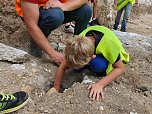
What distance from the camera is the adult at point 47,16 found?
9.27 feet

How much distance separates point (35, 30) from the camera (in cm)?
283

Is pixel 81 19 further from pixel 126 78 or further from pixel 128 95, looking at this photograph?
pixel 128 95

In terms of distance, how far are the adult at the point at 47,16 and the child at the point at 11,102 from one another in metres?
0.64

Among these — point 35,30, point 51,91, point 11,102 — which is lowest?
point 51,91

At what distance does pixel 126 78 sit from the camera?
3.01 m

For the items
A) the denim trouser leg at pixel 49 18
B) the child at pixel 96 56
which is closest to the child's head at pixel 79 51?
the child at pixel 96 56

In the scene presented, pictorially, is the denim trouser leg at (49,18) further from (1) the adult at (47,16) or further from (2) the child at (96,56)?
(2) the child at (96,56)

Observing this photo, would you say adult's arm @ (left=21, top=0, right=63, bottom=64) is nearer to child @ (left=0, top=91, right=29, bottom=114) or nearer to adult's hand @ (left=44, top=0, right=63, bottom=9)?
adult's hand @ (left=44, top=0, right=63, bottom=9)

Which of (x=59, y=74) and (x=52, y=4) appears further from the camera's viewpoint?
(x=52, y=4)

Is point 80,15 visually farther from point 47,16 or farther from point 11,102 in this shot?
point 11,102

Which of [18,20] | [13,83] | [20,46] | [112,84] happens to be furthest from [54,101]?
[18,20]

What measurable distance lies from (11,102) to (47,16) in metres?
0.97

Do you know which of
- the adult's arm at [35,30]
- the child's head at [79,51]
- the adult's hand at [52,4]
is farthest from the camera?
the adult's hand at [52,4]

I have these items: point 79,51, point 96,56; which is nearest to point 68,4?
point 96,56
